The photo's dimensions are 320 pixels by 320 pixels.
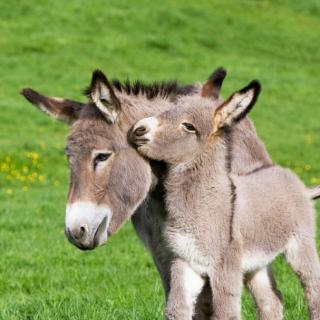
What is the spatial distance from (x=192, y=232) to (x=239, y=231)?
0.32m

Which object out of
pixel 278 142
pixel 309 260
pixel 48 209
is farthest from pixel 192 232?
pixel 278 142

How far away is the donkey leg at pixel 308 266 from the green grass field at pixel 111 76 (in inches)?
47.9

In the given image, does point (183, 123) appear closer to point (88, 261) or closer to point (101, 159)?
point (101, 159)

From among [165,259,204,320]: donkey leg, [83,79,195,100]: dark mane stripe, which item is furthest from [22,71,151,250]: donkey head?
[165,259,204,320]: donkey leg

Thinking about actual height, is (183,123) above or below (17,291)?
above

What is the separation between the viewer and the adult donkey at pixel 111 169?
14.8 feet

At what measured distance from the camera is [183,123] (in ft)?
16.0

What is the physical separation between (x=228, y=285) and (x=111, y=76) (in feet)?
77.4

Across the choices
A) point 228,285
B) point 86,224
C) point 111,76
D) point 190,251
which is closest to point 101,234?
point 86,224

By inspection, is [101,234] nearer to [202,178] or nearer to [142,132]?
[142,132]

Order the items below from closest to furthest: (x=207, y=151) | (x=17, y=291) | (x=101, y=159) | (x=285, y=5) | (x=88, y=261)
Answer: (x=101, y=159) → (x=207, y=151) → (x=17, y=291) → (x=88, y=261) → (x=285, y=5)

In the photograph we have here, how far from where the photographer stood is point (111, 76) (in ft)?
91.9

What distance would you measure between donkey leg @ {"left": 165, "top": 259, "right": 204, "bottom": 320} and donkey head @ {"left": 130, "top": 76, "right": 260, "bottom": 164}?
0.60m

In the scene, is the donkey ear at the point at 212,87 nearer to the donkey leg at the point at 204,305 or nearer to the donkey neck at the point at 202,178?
the donkey neck at the point at 202,178
